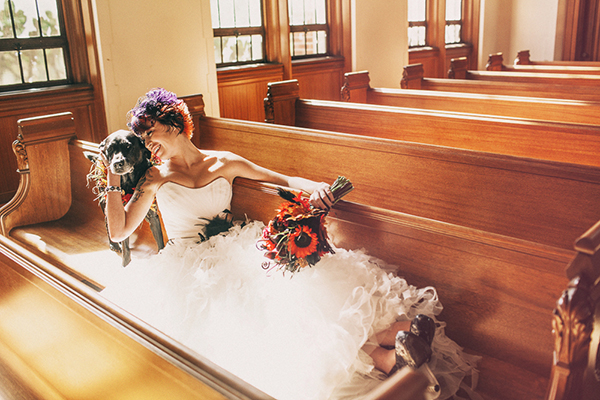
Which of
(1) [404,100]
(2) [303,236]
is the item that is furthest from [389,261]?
(1) [404,100]

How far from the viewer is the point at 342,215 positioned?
72.1 inches

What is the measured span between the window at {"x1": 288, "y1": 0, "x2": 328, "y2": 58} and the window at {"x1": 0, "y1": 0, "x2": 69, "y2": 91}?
8.87ft

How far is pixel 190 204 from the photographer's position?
7.02ft

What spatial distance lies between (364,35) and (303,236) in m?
5.16

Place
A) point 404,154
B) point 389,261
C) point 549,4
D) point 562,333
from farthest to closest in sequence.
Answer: point 549,4, point 404,154, point 389,261, point 562,333

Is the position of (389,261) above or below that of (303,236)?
below

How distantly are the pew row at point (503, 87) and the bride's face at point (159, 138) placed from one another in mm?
3052

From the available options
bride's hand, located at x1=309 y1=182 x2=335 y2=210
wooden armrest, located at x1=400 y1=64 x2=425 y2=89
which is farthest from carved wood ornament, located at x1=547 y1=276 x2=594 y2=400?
wooden armrest, located at x1=400 y1=64 x2=425 y2=89

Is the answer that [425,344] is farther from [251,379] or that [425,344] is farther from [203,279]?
[203,279]

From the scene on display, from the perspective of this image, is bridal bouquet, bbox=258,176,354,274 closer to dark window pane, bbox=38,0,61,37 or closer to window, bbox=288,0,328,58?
dark window pane, bbox=38,0,61,37

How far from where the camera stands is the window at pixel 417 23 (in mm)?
7520

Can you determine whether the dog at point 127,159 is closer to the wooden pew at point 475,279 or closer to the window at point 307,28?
the wooden pew at point 475,279

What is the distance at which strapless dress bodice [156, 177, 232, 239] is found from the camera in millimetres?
2121

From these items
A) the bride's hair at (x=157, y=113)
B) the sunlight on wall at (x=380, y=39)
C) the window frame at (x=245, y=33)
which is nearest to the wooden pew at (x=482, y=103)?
the window frame at (x=245, y=33)
